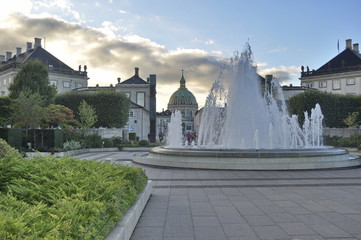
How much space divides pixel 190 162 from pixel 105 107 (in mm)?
35329

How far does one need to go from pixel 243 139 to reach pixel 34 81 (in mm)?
33557

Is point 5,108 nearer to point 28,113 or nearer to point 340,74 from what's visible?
point 28,113

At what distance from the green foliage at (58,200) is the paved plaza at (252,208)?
3.27 feet

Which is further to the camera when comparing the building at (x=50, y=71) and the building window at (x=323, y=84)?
the building window at (x=323, y=84)

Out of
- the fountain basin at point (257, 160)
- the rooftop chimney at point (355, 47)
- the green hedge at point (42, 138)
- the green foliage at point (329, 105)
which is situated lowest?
the fountain basin at point (257, 160)

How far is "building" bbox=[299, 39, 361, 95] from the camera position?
75625mm

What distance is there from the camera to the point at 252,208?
26.1 ft

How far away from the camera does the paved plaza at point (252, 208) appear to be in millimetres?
6027

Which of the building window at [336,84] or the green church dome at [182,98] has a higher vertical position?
the green church dome at [182,98]

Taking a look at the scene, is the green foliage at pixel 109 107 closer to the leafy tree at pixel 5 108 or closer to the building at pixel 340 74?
the leafy tree at pixel 5 108

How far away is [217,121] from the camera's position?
28.2m

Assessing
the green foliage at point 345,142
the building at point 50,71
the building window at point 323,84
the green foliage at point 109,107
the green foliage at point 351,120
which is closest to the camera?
the green foliage at point 345,142

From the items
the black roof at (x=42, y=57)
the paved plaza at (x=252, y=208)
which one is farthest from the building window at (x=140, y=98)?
the paved plaza at (x=252, y=208)

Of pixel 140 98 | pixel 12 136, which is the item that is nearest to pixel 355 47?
pixel 140 98
